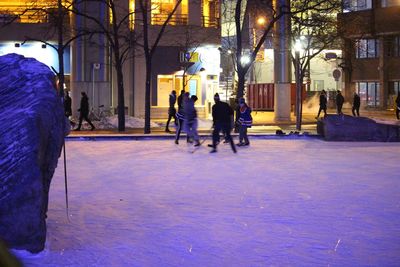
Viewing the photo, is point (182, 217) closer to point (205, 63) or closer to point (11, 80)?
point (11, 80)

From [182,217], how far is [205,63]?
3087 centimetres

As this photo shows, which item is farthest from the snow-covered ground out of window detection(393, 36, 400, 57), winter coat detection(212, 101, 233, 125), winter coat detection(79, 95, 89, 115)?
window detection(393, 36, 400, 57)

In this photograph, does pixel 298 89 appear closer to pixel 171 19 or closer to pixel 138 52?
pixel 171 19

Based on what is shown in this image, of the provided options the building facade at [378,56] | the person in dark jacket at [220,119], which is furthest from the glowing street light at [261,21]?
the person in dark jacket at [220,119]

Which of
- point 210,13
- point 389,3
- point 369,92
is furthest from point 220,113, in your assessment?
point 369,92

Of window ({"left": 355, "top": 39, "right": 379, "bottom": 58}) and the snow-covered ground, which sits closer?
the snow-covered ground

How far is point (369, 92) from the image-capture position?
59.2 metres

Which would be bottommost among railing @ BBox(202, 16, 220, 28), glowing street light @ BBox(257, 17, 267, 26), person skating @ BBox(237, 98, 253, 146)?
person skating @ BBox(237, 98, 253, 146)

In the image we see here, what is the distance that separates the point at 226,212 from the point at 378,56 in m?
51.8

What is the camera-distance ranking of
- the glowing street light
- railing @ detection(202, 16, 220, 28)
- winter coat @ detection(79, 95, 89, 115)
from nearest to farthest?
winter coat @ detection(79, 95, 89, 115)
railing @ detection(202, 16, 220, 28)
the glowing street light

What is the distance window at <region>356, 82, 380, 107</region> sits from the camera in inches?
2291

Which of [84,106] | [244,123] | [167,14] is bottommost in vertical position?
[244,123]

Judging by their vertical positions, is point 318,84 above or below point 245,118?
above

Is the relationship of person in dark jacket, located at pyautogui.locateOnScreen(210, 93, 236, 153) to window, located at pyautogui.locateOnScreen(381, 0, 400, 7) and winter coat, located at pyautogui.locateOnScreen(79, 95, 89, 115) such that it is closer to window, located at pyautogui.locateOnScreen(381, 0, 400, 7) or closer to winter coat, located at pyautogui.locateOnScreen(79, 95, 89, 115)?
winter coat, located at pyautogui.locateOnScreen(79, 95, 89, 115)
